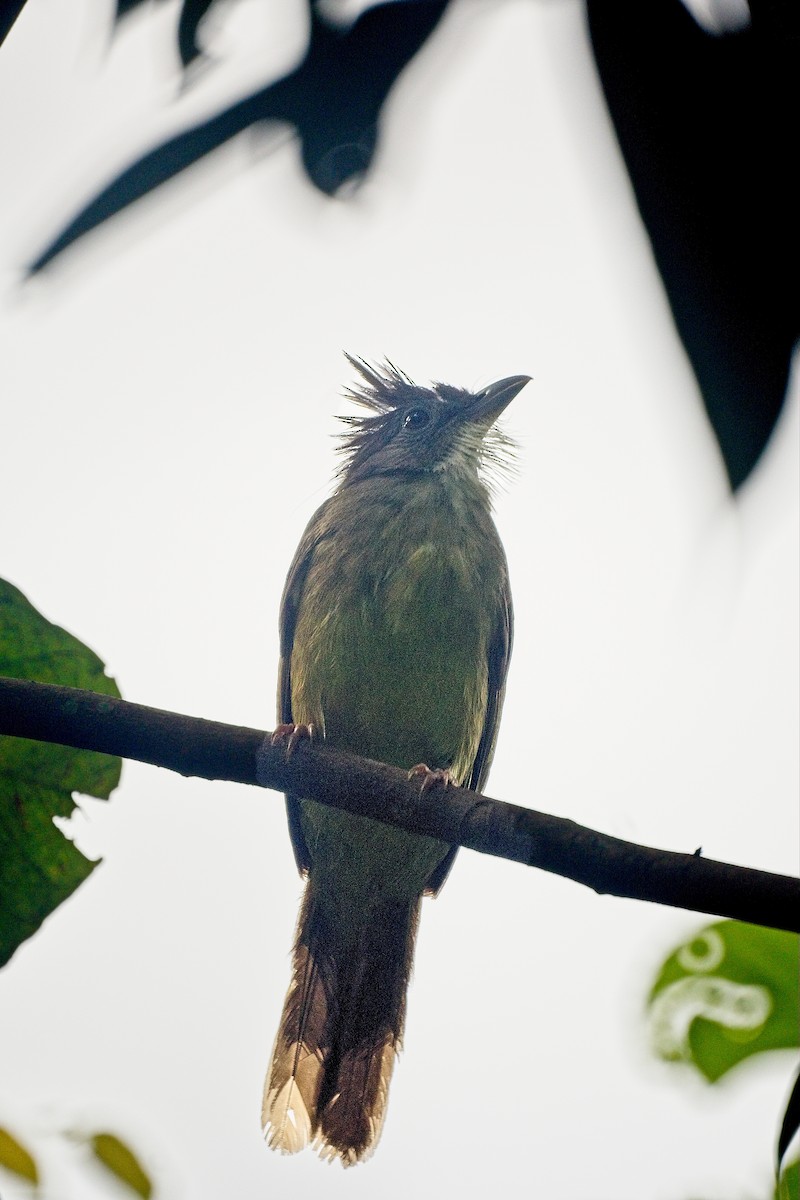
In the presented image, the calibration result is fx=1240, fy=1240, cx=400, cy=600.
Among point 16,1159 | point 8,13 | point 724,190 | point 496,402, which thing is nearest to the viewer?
point 724,190

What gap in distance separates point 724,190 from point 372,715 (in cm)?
292

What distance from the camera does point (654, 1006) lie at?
3018mm

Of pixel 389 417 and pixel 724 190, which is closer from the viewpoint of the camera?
pixel 724 190

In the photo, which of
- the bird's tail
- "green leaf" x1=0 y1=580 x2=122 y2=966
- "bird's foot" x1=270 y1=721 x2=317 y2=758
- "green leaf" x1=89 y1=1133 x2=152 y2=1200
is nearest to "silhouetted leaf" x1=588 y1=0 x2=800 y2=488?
"bird's foot" x1=270 y1=721 x2=317 y2=758

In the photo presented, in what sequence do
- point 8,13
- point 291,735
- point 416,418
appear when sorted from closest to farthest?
point 8,13, point 291,735, point 416,418

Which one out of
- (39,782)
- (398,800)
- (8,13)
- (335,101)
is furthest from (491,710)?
(8,13)

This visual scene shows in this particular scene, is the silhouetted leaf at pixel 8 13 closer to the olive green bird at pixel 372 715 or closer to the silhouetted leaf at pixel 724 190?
the silhouetted leaf at pixel 724 190

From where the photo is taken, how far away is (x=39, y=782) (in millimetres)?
2939

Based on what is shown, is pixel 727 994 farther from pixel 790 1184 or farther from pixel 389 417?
pixel 389 417

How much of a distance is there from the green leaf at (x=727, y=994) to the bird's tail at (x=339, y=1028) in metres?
1.69

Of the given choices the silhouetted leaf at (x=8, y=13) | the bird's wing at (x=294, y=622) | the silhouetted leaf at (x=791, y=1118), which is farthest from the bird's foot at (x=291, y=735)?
the silhouetted leaf at (x=8, y=13)

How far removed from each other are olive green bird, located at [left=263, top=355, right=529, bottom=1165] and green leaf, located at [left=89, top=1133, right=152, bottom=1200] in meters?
1.50

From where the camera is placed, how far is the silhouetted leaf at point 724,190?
5.19 ft

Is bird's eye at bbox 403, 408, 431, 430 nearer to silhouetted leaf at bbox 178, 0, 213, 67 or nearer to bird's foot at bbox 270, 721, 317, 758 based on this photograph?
bird's foot at bbox 270, 721, 317, 758
